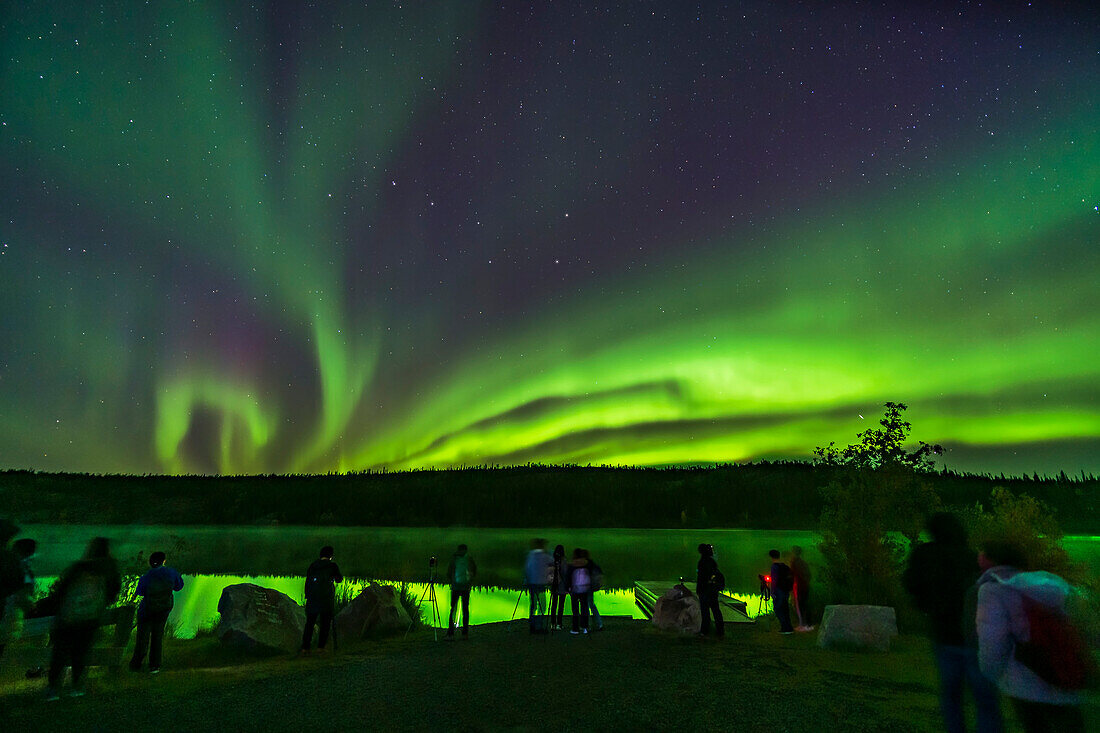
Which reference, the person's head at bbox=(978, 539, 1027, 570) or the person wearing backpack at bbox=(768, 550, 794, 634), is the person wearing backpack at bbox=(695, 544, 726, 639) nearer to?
the person wearing backpack at bbox=(768, 550, 794, 634)

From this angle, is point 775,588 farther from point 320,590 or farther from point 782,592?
point 320,590

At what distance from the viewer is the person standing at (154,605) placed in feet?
42.0

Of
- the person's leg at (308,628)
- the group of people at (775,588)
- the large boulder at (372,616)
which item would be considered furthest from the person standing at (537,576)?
the person's leg at (308,628)

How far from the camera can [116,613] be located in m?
13.5

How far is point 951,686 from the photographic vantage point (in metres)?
6.81

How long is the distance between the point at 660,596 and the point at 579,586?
172 inches

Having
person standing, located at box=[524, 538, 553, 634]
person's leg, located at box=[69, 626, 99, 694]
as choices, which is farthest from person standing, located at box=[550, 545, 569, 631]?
person's leg, located at box=[69, 626, 99, 694]

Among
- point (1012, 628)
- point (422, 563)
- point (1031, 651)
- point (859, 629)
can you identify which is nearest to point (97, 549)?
point (1012, 628)

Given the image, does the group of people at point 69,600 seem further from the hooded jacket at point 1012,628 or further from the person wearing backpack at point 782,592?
the person wearing backpack at point 782,592

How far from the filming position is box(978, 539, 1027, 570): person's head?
5555 mm

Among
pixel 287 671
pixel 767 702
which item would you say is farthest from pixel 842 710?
pixel 287 671

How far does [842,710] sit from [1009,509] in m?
14.8

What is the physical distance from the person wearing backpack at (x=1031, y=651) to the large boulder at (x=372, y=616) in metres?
14.6

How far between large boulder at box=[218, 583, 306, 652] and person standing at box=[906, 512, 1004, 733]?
13.0m
